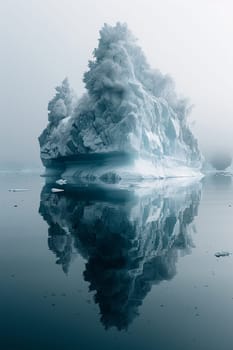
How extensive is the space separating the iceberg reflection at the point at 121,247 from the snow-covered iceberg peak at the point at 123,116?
89.1ft

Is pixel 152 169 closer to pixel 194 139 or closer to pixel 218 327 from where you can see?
pixel 194 139

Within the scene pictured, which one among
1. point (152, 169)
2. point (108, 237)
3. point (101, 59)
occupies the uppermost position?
point (101, 59)

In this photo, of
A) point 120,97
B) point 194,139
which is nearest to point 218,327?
point 120,97

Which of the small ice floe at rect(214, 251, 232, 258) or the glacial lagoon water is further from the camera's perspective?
the small ice floe at rect(214, 251, 232, 258)

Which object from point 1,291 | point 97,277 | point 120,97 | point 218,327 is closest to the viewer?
point 218,327

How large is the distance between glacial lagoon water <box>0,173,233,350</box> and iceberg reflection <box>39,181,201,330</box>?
0.10 feet

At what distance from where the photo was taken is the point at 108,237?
12586 millimetres

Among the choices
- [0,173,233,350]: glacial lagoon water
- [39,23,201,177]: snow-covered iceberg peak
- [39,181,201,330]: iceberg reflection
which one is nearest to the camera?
[0,173,233,350]: glacial lagoon water

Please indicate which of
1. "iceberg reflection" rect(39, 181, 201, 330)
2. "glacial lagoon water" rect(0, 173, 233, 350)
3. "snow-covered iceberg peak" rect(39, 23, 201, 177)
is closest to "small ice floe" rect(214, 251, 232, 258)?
"glacial lagoon water" rect(0, 173, 233, 350)

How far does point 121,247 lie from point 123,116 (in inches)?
1471

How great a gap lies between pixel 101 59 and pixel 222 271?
47.7m

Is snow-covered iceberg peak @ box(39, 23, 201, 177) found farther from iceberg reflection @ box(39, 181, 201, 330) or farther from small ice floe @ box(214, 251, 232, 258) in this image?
small ice floe @ box(214, 251, 232, 258)

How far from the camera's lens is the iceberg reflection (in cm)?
695

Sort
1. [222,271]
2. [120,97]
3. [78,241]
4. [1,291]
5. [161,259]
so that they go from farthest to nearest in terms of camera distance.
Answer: [120,97] < [78,241] < [161,259] < [222,271] < [1,291]
